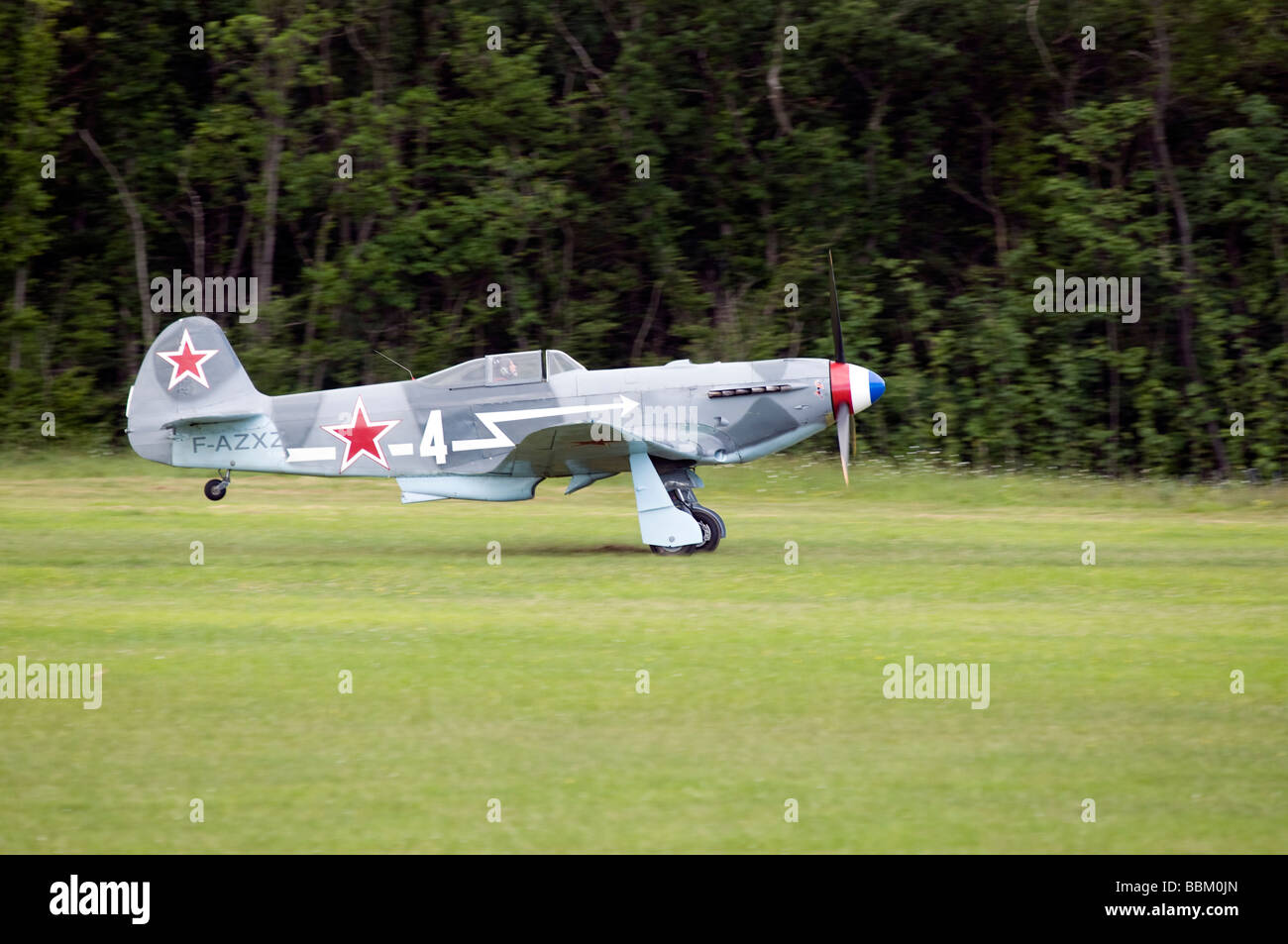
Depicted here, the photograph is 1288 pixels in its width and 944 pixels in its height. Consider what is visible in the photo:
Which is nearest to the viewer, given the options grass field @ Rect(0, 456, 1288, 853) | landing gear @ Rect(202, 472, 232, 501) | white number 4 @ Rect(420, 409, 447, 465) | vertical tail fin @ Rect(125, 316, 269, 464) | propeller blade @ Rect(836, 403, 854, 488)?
grass field @ Rect(0, 456, 1288, 853)

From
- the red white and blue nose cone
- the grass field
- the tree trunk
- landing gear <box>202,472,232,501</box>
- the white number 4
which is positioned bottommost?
the grass field

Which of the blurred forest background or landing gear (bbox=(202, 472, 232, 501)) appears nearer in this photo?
landing gear (bbox=(202, 472, 232, 501))

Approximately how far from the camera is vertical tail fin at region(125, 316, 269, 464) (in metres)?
14.9

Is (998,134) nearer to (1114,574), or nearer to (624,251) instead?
(624,251)

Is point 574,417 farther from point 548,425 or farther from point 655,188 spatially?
point 655,188

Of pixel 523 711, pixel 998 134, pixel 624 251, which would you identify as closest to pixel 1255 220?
pixel 998 134

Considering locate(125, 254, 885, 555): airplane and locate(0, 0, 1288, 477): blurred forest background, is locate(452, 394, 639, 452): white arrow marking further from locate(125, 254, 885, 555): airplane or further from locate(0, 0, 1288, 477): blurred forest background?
locate(0, 0, 1288, 477): blurred forest background

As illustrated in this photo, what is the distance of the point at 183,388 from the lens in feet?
49.5

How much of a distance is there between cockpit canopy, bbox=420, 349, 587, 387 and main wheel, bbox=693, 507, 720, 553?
77.0 inches

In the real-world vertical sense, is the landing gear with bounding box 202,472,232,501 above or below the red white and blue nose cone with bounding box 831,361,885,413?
below

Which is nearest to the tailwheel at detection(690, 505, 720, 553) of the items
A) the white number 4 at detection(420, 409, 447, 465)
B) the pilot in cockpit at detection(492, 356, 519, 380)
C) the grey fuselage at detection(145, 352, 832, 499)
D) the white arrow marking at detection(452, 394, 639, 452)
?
the grey fuselage at detection(145, 352, 832, 499)

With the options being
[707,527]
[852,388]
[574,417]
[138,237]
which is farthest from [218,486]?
[138,237]

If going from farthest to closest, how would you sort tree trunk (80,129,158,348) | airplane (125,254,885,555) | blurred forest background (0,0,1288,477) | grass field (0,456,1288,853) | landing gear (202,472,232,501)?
tree trunk (80,129,158,348) < blurred forest background (0,0,1288,477) < landing gear (202,472,232,501) < airplane (125,254,885,555) < grass field (0,456,1288,853)

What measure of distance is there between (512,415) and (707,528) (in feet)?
7.68
